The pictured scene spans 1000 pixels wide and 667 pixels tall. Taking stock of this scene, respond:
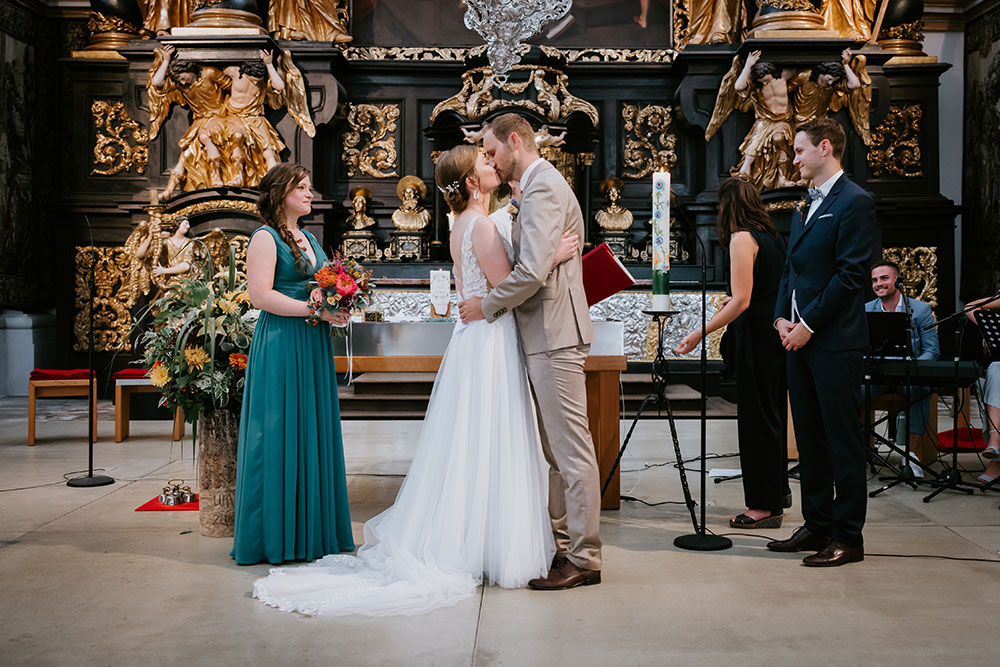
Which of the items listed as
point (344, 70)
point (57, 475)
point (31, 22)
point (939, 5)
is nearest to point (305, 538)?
point (57, 475)

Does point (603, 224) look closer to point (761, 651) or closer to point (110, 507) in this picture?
point (110, 507)

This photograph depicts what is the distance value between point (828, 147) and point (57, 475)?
213 inches

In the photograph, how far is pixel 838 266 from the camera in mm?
4340

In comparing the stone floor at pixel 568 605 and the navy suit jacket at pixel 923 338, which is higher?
the navy suit jacket at pixel 923 338

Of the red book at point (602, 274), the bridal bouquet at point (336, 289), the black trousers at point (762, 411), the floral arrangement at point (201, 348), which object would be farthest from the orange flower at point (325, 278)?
the black trousers at point (762, 411)

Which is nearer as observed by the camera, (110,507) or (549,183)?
(549,183)

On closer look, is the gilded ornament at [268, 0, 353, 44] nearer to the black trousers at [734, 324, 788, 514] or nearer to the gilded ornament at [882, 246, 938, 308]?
the gilded ornament at [882, 246, 938, 308]

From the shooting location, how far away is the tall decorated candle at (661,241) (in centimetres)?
442

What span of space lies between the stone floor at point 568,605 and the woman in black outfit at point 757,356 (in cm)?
32

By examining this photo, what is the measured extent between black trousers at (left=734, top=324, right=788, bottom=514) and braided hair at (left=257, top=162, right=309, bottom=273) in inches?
93.4

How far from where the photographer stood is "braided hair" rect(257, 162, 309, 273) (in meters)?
4.56

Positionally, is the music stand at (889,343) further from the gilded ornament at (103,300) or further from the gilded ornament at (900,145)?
the gilded ornament at (103,300)

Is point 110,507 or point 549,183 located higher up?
point 549,183

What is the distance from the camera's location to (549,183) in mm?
3941
